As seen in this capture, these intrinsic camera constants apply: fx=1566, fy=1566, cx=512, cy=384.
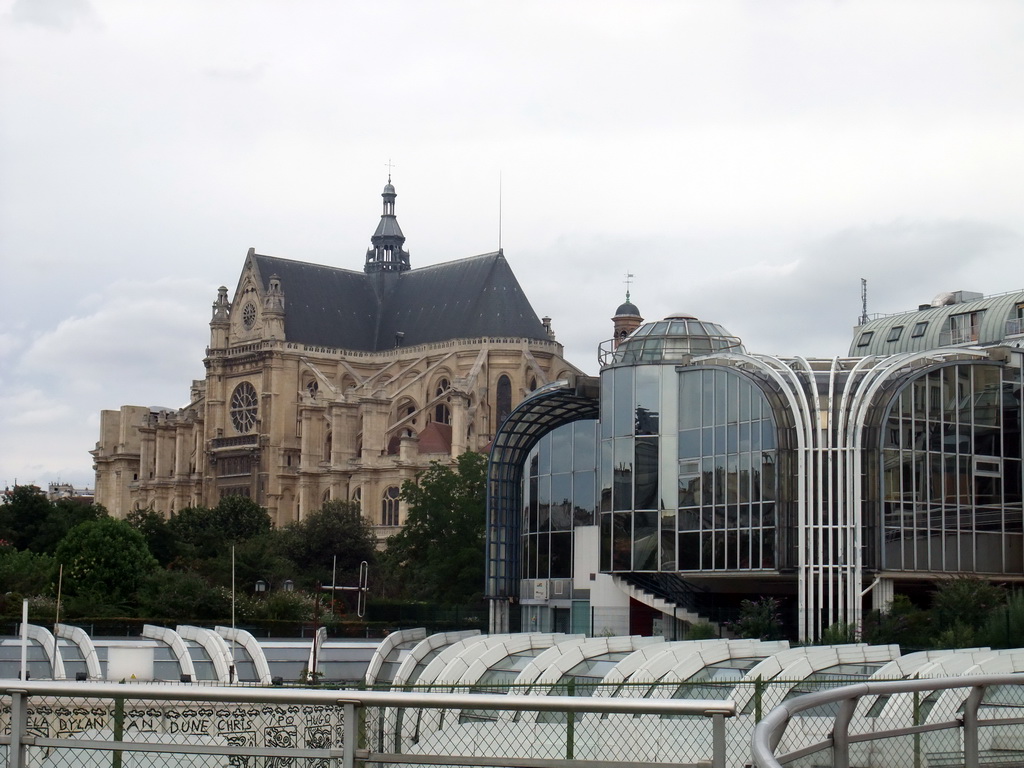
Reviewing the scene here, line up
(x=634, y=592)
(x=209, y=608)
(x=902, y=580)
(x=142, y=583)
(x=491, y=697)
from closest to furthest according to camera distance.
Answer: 1. (x=491, y=697)
2. (x=902, y=580)
3. (x=634, y=592)
4. (x=209, y=608)
5. (x=142, y=583)

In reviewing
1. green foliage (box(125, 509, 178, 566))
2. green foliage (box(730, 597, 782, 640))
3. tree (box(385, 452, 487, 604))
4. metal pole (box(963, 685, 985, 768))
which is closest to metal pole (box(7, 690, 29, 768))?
metal pole (box(963, 685, 985, 768))

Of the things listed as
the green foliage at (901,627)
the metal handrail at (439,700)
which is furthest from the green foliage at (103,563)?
the metal handrail at (439,700)

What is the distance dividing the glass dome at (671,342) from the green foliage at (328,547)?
35573 mm

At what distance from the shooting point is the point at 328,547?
8288cm

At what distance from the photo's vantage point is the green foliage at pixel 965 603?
39375mm

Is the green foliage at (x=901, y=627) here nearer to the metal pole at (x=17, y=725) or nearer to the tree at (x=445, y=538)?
the tree at (x=445, y=538)

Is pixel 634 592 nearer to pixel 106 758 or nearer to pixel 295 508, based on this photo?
pixel 106 758

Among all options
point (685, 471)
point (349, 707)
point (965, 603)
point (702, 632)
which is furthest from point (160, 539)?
point (349, 707)

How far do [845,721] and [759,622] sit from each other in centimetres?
3369

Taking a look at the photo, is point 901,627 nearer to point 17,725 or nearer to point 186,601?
point 186,601

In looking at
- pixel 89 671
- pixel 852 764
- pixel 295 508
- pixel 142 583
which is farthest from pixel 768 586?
pixel 295 508

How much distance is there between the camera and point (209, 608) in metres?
59.6

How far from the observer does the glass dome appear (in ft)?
158

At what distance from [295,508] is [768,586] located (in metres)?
64.8
